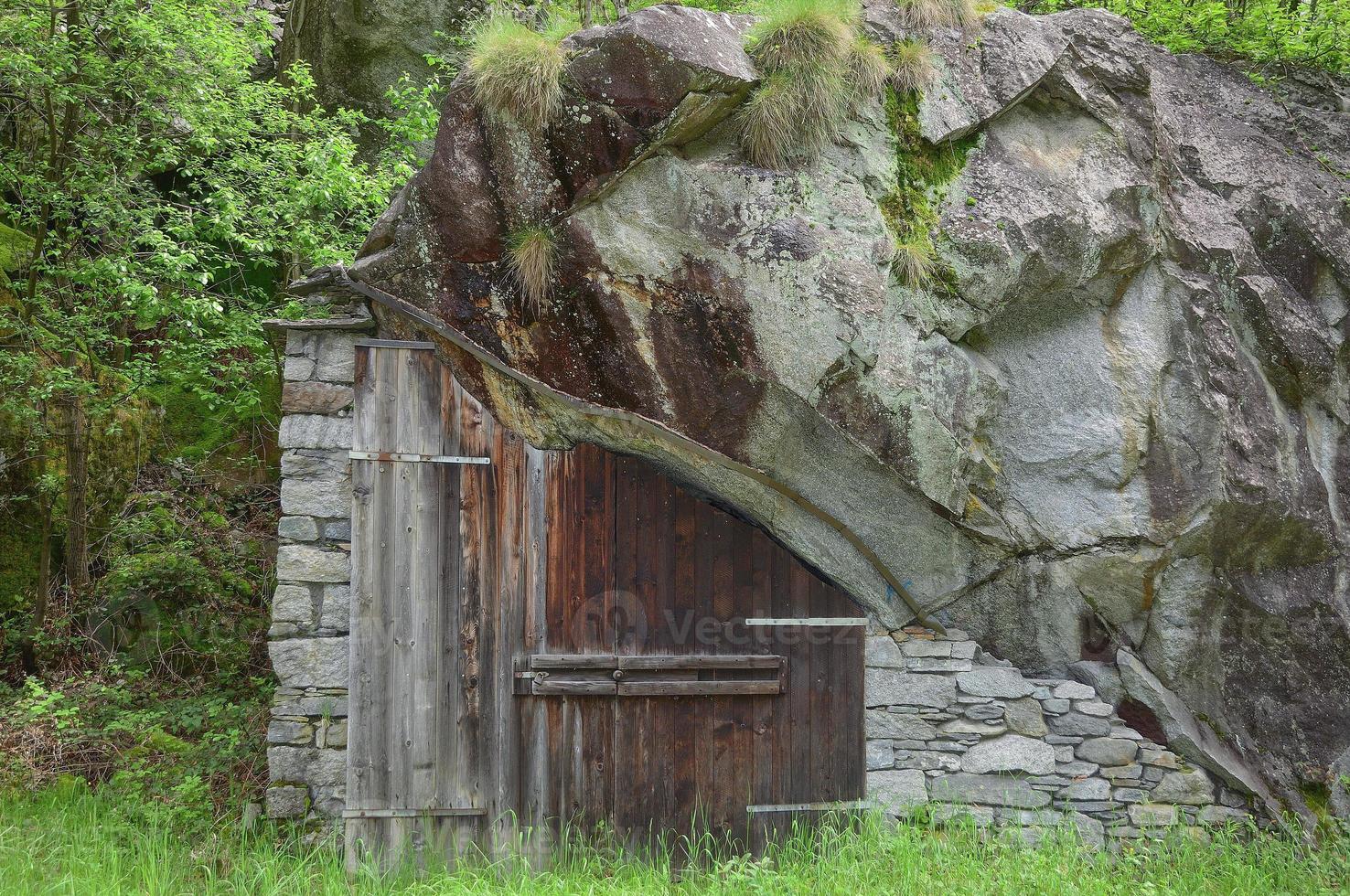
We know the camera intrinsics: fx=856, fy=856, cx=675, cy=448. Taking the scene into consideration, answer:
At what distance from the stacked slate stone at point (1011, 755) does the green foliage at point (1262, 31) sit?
425 cm

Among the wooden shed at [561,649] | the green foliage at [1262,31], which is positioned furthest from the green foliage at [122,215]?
the green foliage at [1262,31]

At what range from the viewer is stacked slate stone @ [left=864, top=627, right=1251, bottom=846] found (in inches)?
178

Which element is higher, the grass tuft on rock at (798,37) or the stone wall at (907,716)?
the grass tuft on rock at (798,37)

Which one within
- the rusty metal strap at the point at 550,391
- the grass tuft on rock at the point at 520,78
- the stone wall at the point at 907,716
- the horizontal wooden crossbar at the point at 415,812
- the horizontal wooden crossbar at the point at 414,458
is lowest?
the horizontal wooden crossbar at the point at 415,812

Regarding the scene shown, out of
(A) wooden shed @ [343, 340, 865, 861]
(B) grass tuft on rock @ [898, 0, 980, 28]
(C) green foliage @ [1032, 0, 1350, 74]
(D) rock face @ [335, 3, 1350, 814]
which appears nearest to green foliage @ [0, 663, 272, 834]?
(A) wooden shed @ [343, 340, 865, 861]

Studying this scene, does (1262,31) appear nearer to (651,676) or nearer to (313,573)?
(651,676)

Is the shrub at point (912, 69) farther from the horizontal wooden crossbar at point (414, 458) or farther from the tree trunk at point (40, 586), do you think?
the tree trunk at point (40, 586)

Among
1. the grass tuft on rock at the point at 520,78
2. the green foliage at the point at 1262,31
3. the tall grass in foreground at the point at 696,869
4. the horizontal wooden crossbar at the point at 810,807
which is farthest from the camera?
the green foliage at the point at 1262,31

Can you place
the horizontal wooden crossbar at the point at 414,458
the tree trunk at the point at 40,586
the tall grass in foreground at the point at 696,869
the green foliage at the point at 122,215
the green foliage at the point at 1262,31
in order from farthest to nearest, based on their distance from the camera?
the tree trunk at the point at 40,586, the green foliage at the point at 122,215, the green foliage at the point at 1262,31, the horizontal wooden crossbar at the point at 414,458, the tall grass in foreground at the point at 696,869

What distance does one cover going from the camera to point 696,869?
429 centimetres

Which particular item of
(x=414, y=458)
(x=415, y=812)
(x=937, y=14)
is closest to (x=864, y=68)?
(x=937, y=14)

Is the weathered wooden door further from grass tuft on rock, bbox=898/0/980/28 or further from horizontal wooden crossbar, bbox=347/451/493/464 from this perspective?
grass tuft on rock, bbox=898/0/980/28

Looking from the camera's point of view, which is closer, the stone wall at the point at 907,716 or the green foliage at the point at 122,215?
the stone wall at the point at 907,716

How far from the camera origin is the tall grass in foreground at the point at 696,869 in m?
3.83
